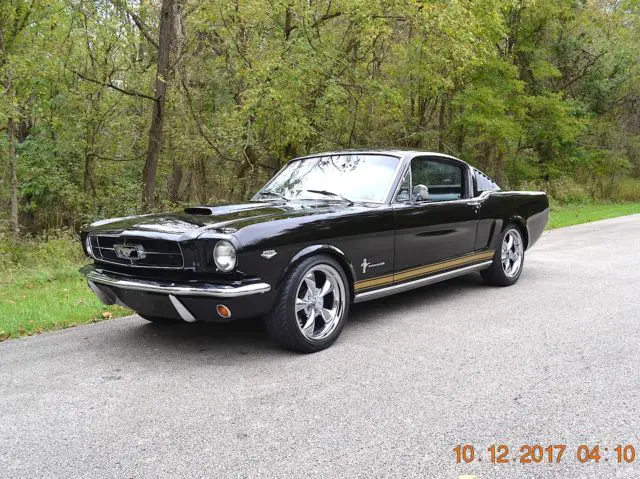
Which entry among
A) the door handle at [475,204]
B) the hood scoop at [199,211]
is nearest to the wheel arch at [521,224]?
the door handle at [475,204]

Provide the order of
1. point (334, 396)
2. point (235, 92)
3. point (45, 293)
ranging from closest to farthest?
point (334, 396) → point (45, 293) → point (235, 92)

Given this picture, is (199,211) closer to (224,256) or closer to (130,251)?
(130,251)

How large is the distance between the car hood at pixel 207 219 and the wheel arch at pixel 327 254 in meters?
0.29

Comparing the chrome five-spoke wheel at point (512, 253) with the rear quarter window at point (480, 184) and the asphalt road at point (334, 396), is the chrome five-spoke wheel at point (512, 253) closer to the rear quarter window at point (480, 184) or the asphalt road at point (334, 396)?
the rear quarter window at point (480, 184)

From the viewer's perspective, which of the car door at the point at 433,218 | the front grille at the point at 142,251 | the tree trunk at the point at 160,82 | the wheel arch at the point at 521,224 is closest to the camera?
the front grille at the point at 142,251

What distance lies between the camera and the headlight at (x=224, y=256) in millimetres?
3938

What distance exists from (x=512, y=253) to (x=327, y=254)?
3387 mm

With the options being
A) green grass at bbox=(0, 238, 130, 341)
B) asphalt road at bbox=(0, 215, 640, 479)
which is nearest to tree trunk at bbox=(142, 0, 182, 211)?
green grass at bbox=(0, 238, 130, 341)

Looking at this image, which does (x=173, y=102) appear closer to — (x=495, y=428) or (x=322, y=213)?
(x=322, y=213)

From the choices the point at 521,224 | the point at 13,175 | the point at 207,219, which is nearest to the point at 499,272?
the point at 521,224

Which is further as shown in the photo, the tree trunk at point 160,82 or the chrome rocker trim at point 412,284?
the tree trunk at point 160,82

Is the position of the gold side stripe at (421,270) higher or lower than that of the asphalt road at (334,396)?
higher

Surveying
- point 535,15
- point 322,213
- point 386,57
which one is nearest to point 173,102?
point 386,57

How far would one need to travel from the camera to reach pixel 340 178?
5.52 m
